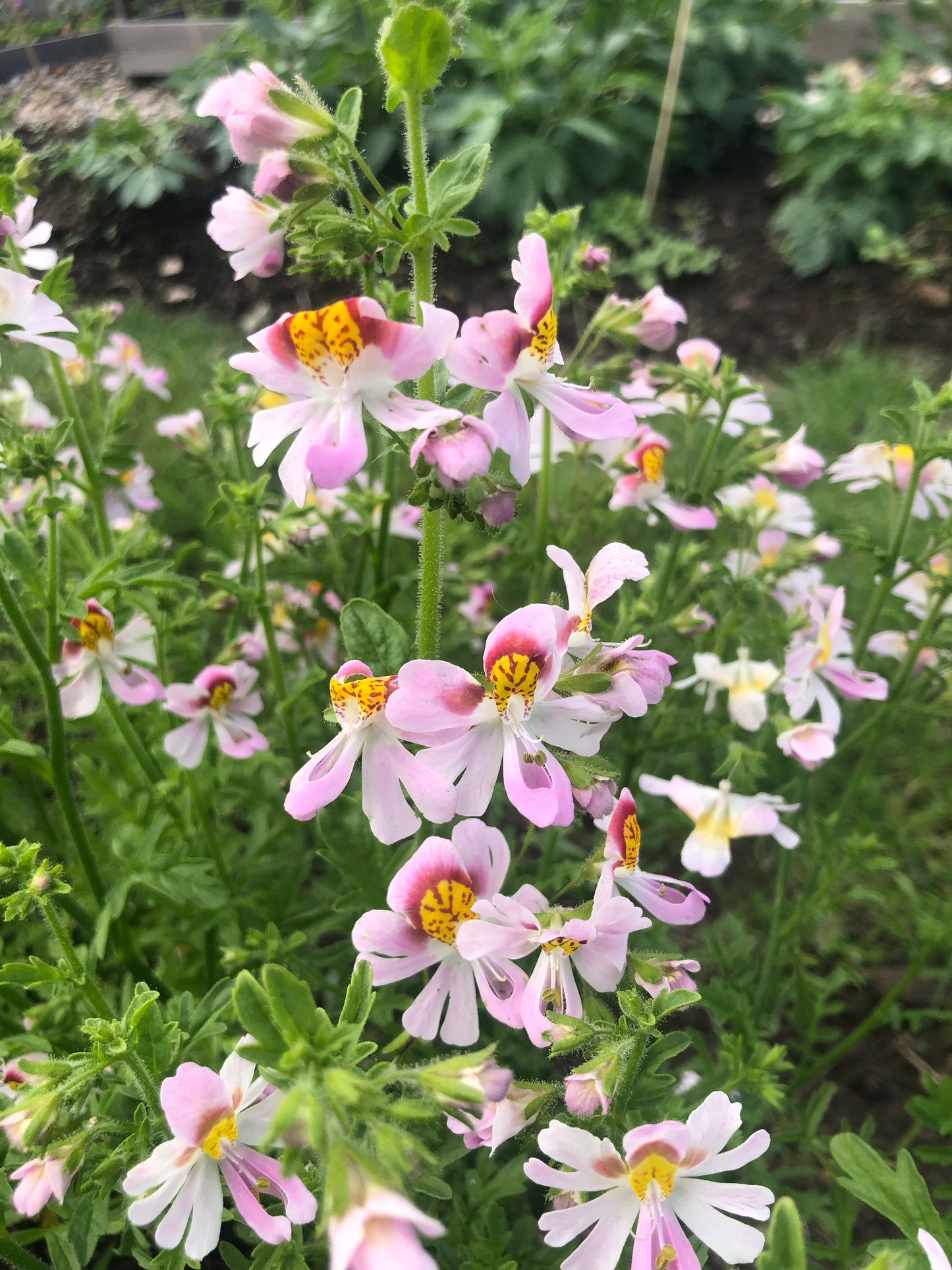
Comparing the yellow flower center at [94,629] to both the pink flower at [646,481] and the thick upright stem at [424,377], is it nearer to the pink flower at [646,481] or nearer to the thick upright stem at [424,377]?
the thick upright stem at [424,377]

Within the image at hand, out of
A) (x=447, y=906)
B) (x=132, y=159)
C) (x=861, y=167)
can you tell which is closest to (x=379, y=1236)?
(x=447, y=906)

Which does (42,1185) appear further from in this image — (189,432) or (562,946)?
(189,432)

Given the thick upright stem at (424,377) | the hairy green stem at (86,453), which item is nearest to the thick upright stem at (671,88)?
the hairy green stem at (86,453)

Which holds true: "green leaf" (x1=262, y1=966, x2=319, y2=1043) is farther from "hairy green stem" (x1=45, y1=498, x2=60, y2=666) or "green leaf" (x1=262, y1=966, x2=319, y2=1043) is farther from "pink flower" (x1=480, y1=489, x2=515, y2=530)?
"hairy green stem" (x1=45, y1=498, x2=60, y2=666)

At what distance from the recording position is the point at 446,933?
138 cm

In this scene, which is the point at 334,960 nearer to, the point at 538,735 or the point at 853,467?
the point at 538,735

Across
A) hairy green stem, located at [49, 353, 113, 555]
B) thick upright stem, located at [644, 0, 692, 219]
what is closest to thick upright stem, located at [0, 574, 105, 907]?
hairy green stem, located at [49, 353, 113, 555]

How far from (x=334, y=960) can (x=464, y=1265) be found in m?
0.77

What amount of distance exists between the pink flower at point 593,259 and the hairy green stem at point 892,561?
0.81 m

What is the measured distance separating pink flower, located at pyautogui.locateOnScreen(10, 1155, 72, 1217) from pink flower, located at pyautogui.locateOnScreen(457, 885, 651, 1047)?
70 centimetres

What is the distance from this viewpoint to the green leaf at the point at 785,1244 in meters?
0.99

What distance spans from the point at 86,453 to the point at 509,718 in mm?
1453

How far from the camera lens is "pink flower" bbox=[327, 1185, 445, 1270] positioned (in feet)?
2.65

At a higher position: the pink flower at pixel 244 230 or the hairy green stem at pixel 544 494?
the pink flower at pixel 244 230
